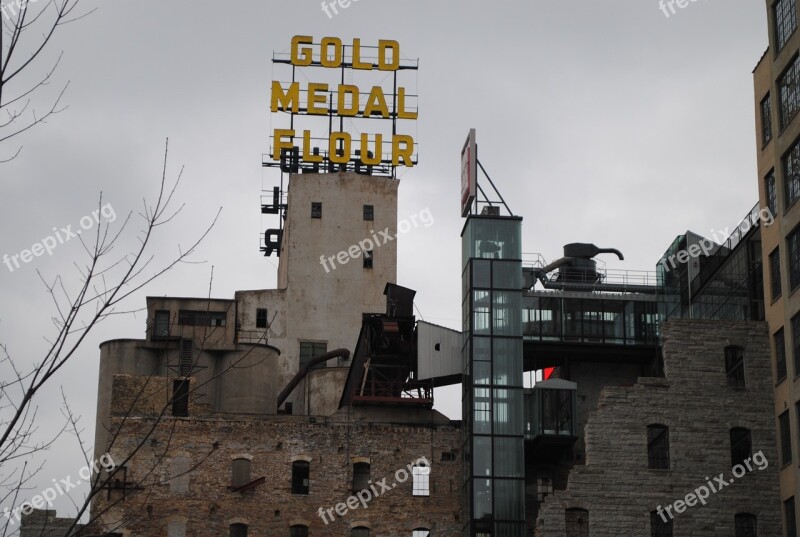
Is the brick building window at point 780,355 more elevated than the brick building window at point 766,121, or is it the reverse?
the brick building window at point 766,121

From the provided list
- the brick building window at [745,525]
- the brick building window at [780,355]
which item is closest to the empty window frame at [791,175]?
the brick building window at [780,355]

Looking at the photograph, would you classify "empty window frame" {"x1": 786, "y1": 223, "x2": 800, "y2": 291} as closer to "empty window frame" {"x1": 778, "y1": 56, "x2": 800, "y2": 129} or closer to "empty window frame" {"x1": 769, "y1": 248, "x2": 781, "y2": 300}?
"empty window frame" {"x1": 769, "y1": 248, "x2": 781, "y2": 300}

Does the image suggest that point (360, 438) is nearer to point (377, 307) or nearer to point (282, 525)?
point (282, 525)

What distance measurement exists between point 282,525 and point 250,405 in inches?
464

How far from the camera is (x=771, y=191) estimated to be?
5216 centimetres

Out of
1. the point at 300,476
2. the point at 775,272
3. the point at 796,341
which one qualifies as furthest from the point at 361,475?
the point at 796,341

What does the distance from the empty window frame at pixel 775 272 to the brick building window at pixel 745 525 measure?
30.5 feet

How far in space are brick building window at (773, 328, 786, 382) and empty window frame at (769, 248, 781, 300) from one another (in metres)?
1.60

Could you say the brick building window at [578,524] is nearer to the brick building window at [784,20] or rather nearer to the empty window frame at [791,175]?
the empty window frame at [791,175]

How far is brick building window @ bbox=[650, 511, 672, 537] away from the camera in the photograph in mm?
55156

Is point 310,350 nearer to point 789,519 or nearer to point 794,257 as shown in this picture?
point 789,519

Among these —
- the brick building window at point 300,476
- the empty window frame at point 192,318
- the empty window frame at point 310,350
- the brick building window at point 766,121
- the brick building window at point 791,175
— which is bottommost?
the brick building window at point 300,476

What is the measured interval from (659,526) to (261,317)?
31.1m

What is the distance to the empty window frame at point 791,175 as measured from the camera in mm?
48969
